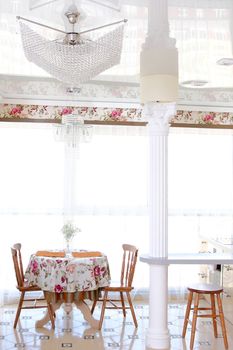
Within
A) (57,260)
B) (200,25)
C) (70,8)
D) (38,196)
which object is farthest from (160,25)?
(38,196)

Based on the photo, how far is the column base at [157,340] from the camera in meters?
5.12

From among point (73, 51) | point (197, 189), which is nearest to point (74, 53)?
point (73, 51)

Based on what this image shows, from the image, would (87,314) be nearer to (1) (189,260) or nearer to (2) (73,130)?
(1) (189,260)

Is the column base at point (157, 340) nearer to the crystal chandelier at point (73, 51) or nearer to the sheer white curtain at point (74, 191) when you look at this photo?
the sheer white curtain at point (74, 191)

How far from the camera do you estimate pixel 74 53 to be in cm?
346

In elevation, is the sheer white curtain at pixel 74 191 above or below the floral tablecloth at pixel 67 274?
above

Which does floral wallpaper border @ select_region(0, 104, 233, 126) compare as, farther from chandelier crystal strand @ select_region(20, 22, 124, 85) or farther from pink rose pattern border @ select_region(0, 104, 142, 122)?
chandelier crystal strand @ select_region(20, 22, 124, 85)

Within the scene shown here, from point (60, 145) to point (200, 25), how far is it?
3.67 meters

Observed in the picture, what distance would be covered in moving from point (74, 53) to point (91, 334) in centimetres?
320

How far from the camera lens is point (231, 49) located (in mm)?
4945

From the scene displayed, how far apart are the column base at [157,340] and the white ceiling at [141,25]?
2.61 metres

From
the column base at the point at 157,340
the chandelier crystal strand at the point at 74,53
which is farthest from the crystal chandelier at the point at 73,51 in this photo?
the column base at the point at 157,340

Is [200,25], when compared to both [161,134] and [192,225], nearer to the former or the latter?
[161,134]

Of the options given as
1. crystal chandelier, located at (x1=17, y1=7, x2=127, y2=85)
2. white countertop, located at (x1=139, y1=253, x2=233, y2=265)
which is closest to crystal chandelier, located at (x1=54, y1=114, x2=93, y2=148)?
white countertop, located at (x1=139, y1=253, x2=233, y2=265)
